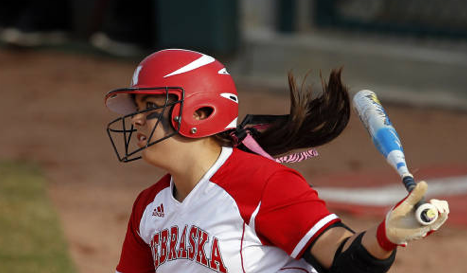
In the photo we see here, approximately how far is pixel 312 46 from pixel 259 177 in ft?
21.0

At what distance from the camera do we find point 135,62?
376 inches

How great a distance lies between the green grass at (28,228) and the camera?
4.38m

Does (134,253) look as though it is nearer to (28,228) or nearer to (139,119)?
(139,119)

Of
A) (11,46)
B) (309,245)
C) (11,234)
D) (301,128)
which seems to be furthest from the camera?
(11,46)

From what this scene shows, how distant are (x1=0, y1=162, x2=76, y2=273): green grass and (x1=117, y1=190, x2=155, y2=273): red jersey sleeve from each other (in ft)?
5.87

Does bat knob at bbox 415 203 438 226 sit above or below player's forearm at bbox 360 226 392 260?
above

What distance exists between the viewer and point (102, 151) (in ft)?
21.4

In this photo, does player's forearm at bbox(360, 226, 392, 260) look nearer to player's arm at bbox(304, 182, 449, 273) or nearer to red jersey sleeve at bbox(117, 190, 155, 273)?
player's arm at bbox(304, 182, 449, 273)

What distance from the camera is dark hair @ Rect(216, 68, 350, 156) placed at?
242 cm

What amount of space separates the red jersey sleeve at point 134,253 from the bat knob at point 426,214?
3.88ft

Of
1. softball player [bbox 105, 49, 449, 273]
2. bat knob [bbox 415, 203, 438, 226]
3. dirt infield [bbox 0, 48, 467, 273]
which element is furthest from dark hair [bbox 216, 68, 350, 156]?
dirt infield [bbox 0, 48, 467, 273]

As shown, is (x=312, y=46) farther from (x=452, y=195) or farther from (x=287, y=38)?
(x=452, y=195)

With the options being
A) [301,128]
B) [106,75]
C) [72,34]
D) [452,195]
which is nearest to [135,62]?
[106,75]

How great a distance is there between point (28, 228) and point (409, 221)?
141 inches
